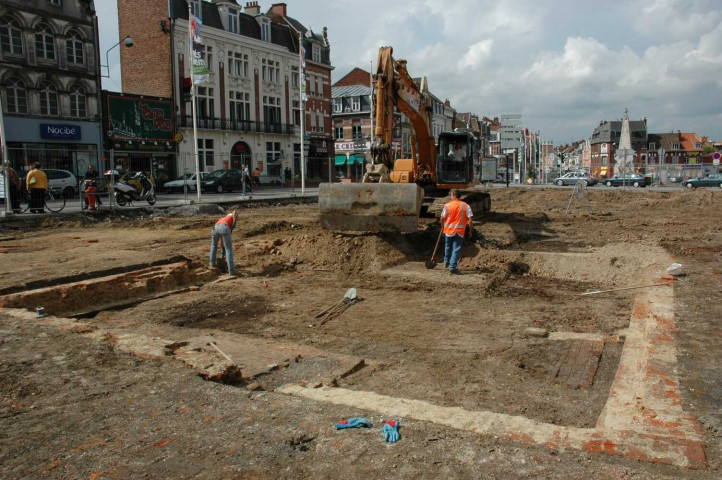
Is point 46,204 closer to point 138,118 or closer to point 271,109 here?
point 138,118

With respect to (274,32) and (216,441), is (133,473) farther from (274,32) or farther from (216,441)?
(274,32)

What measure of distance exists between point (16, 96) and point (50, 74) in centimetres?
243

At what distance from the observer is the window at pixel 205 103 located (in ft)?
147

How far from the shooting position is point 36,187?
18.8m

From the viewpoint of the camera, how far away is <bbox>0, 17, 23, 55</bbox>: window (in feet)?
101

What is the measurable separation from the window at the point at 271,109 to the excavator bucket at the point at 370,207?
135ft

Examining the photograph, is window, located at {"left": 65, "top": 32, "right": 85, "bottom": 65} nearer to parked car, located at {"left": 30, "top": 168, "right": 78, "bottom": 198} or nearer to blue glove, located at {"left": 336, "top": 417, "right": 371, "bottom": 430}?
parked car, located at {"left": 30, "top": 168, "right": 78, "bottom": 198}

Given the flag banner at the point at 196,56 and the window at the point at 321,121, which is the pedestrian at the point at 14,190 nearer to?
the flag banner at the point at 196,56

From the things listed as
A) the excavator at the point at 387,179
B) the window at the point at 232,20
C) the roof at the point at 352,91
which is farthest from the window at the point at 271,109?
the excavator at the point at 387,179

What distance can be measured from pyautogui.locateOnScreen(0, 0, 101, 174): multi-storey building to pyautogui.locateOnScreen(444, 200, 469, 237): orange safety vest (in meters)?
25.7

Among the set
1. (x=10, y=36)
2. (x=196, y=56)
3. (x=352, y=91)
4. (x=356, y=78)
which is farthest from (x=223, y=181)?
(x=356, y=78)

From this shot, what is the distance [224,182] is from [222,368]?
28755mm

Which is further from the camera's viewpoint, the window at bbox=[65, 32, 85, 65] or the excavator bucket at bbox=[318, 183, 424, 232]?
the window at bbox=[65, 32, 85, 65]

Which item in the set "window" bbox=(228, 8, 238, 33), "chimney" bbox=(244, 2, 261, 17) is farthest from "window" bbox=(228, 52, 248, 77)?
"chimney" bbox=(244, 2, 261, 17)
